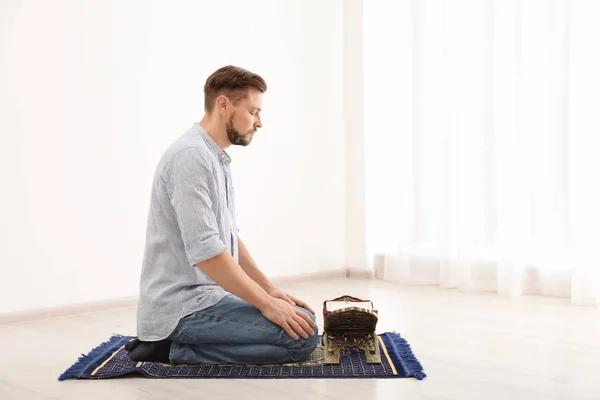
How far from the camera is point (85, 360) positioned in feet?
8.19

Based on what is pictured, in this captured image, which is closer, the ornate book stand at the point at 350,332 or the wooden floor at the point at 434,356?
the wooden floor at the point at 434,356

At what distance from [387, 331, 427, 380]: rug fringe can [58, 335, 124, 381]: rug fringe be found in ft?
3.31

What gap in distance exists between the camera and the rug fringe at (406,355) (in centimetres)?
228

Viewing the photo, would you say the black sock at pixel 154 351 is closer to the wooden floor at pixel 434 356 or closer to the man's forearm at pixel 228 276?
the wooden floor at pixel 434 356

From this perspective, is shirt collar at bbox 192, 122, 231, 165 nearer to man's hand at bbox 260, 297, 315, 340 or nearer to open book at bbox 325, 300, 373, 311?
man's hand at bbox 260, 297, 315, 340

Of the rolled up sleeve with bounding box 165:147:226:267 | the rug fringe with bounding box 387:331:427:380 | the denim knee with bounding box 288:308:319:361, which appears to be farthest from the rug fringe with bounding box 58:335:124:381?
the rug fringe with bounding box 387:331:427:380

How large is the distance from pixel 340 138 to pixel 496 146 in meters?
1.20

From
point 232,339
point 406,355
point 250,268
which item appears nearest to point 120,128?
point 250,268

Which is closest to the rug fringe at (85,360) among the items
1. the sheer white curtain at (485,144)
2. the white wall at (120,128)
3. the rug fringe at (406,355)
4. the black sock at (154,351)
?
the black sock at (154,351)

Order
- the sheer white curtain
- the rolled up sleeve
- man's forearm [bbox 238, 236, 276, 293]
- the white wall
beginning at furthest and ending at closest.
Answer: the sheer white curtain < the white wall < man's forearm [bbox 238, 236, 276, 293] < the rolled up sleeve

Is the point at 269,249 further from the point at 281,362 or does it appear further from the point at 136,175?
the point at 281,362

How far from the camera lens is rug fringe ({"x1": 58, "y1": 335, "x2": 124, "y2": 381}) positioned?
2297 mm

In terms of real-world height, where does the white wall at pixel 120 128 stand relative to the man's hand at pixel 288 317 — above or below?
above

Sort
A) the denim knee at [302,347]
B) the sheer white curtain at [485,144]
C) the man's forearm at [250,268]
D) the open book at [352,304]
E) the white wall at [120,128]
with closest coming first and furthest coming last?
the denim knee at [302,347], the man's forearm at [250,268], the open book at [352,304], the white wall at [120,128], the sheer white curtain at [485,144]
